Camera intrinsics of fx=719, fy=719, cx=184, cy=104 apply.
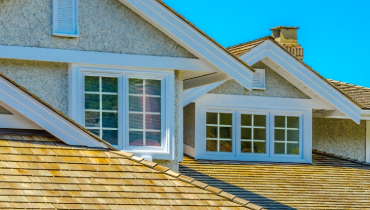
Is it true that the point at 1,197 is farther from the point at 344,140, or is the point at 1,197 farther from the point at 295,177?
the point at 344,140

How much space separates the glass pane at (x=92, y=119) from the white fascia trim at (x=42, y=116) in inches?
70.8

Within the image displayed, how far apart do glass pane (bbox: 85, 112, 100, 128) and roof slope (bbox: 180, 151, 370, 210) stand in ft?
9.34

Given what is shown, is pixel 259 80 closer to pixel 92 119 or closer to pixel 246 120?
pixel 246 120

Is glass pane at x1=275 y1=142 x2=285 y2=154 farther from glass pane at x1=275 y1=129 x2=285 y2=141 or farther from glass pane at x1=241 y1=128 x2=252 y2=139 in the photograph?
glass pane at x1=241 y1=128 x2=252 y2=139

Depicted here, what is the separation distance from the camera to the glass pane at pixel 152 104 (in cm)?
1239

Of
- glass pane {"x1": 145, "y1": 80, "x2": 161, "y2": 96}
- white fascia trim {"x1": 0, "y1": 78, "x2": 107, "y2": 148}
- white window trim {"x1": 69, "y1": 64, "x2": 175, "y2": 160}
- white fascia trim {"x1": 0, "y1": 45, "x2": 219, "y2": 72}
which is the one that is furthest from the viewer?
glass pane {"x1": 145, "y1": 80, "x2": 161, "y2": 96}

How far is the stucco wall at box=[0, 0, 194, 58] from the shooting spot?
11.8 m

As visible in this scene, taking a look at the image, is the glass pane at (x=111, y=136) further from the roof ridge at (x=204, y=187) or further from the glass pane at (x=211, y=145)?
the glass pane at (x=211, y=145)

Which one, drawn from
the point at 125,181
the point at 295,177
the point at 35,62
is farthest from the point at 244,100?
the point at 125,181

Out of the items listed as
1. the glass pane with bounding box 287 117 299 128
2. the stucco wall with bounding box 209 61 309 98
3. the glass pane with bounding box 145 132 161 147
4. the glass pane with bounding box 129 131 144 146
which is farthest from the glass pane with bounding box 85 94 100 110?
the glass pane with bounding box 287 117 299 128

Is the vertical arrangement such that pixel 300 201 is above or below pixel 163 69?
below

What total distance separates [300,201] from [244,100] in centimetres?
303

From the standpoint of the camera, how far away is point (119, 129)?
12203mm

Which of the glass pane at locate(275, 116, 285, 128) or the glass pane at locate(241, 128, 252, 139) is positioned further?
the glass pane at locate(275, 116, 285, 128)
